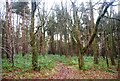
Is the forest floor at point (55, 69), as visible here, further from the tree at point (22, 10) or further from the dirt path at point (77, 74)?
the tree at point (22, 10)

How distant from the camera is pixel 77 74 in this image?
3.26 metres

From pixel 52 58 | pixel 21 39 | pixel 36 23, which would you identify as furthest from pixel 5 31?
pixel 52 58

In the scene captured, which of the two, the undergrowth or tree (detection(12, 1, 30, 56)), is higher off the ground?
tree (detection(12, 1, 30, 56))

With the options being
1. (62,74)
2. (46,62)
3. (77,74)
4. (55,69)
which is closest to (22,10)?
(46,62)

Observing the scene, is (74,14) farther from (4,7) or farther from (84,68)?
(4,7)

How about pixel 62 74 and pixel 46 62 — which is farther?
pixel 46 62

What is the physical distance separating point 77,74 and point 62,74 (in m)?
0.30

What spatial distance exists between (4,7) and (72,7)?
1.36 m

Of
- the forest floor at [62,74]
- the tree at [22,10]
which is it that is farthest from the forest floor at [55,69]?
the tree at [22,10]

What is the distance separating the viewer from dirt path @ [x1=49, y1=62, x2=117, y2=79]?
3.18 meters

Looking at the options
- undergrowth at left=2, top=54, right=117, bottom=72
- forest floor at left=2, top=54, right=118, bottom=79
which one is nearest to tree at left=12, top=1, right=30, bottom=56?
undergrowth at left=2, top=54, right=117, bottom=72

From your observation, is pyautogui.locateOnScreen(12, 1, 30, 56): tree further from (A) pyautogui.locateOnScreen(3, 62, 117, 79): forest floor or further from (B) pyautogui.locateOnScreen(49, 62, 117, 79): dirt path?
(B) pyautogui.locateOnScreen(49, 62, 117, 79): dirt path

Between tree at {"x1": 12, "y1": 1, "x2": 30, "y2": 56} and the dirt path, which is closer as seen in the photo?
the dirt path

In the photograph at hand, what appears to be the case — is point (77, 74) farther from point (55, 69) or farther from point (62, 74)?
point (55, 69)
